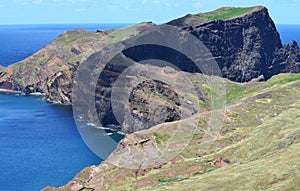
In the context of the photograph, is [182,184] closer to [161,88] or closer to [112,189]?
[112,189]

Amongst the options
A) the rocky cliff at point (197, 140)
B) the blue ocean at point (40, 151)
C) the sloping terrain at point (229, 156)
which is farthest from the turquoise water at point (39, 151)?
the sloping terrain at point (229, 156)

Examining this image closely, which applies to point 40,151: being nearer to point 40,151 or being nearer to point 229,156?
point 40,151

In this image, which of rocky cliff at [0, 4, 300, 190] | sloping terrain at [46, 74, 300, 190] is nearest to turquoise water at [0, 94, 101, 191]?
rocky cliff at [0, 4, 300, 190]

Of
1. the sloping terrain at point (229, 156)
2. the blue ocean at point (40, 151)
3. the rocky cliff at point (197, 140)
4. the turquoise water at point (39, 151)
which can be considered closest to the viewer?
the sloping terrain at point (229, 156)

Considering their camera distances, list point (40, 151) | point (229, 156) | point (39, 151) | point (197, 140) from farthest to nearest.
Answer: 1. point (39, 151)
2. point (40, 151)
3. point (197, 140)
4. point (229, 156)

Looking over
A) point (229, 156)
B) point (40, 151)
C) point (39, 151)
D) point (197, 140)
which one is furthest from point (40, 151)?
point (229, 156)

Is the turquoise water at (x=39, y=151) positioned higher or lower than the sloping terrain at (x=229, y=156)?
lower

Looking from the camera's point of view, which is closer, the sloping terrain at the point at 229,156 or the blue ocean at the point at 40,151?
the sloping terrain at the point at 229,156

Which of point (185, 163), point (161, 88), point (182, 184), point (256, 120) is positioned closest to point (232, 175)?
point (182, 184)

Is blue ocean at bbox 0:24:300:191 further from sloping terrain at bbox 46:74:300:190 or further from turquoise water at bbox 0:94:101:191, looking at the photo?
sloping terrain at bbox 46:74:300:190

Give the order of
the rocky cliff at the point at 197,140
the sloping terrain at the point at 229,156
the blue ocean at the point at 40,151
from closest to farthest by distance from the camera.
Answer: the sloping terrain at the point at 229,156 < the rocky cliff at the point at 197,140 < the blue ocean at the point at 40,151

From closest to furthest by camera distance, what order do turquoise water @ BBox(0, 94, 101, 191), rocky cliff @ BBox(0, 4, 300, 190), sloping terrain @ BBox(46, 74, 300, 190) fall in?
1. sloping terrain @ BBox(46, 74, 300, 190)
2. rocky cliff @ BBox(0, 4, 300, 190)
3. turquoise water @ BBox(0, 94, 101, 191)

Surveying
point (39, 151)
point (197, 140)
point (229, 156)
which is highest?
point (229, 156)

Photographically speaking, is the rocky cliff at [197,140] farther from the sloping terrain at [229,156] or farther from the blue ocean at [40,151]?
the blue ocean at [40,151]
